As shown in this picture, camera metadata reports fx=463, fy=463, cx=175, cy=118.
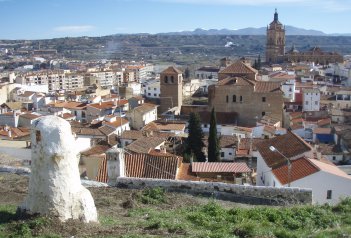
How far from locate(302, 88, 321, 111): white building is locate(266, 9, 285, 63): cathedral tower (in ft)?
179

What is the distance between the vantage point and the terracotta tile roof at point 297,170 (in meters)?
15.7

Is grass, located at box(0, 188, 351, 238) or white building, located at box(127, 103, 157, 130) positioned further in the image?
white building, located at box(127, 103, 157, 130)

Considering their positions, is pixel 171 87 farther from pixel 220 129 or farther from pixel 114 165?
pixel 114 165

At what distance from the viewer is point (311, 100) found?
47938 millimetres

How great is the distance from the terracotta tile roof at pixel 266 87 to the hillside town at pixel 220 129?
103 mm

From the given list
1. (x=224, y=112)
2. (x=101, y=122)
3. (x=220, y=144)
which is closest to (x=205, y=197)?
(x=220, y=144)

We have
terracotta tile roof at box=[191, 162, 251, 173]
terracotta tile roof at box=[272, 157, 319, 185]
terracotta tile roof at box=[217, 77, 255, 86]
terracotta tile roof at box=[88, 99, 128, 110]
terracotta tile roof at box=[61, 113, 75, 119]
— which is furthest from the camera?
terracotta tile roof at box=[88, 99, 128, 110]

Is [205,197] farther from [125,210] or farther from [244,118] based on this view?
[244,118]

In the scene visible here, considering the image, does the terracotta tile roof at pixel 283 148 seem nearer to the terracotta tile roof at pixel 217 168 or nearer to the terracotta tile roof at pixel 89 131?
the terracotta tile roof at pixel 217 168

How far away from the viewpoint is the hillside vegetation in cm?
788

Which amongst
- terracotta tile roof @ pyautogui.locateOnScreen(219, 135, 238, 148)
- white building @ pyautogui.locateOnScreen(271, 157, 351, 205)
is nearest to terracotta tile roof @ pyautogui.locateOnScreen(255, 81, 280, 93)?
terracotta tile roof @ pyautogui.locateOnScreen(219, 135, 238, 148)

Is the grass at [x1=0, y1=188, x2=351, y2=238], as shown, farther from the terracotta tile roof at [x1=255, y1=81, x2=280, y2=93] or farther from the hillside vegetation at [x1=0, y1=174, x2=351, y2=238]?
the terracotta tile roof at [x1=255, y1=81, x2=280, y2=93]

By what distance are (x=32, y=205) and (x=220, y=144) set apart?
24.1 metres

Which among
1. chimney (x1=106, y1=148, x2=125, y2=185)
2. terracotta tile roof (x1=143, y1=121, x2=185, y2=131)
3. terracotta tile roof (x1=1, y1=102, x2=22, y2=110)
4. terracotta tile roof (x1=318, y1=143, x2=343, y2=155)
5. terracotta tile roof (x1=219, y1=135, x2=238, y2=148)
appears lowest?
terracotta tile roof (x1=1, y1=102, x2=22, y2=110)
